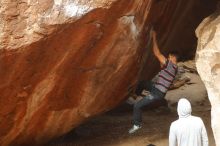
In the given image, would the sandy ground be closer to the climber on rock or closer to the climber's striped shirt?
the climber on rock

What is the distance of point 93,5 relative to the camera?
278 inches

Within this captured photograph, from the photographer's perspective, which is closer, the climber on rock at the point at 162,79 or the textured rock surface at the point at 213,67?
the textured rock surface at the point at 213,67

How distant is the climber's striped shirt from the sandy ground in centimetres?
109

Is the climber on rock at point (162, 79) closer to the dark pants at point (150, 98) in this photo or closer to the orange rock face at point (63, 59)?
the dark pants at point (150, 98)

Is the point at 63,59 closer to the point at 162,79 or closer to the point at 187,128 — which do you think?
the point at 162,79

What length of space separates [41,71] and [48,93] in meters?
0.53

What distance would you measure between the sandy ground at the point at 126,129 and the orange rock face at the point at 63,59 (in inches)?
27.2

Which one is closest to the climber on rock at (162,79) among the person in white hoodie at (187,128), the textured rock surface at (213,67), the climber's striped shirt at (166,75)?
the climber's striped shirt at (166,75)

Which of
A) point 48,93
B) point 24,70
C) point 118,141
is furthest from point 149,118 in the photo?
point 24,70

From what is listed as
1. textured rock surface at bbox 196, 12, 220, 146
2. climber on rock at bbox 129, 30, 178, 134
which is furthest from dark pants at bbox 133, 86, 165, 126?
textured rock surface at bbox 196, 12, 220, 146

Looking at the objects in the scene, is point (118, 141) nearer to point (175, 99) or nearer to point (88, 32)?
point (88, 32)

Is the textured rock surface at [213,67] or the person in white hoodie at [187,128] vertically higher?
the textured rock surface at [213,67]

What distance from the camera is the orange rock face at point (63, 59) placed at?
22.8 ft

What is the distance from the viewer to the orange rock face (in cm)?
696
